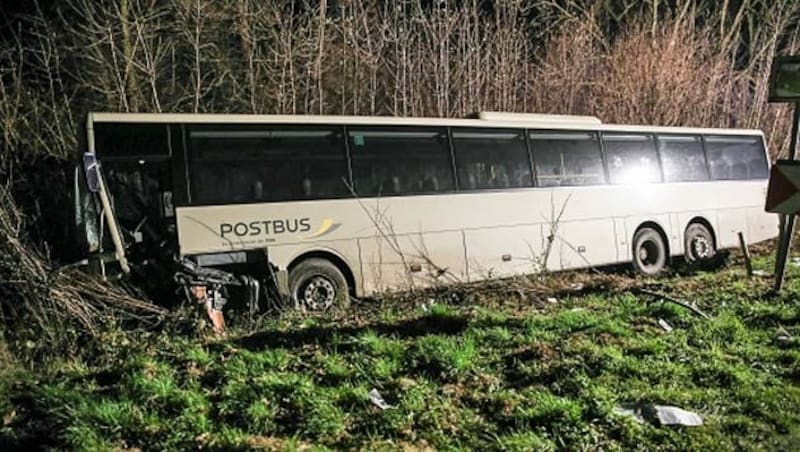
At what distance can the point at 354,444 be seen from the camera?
4.34 m

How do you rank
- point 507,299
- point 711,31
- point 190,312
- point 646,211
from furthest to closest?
point 711,31 → point 646,211 → point 507,299 → point 190,312

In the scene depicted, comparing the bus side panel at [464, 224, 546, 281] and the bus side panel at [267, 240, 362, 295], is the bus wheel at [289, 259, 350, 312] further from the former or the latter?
the bus side panel at [464, 224, 546, 281]

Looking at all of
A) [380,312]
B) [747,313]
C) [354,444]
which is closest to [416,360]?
Answer: [354,444]

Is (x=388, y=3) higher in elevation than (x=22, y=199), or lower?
higher

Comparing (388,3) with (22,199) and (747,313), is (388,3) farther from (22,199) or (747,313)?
(747,313)

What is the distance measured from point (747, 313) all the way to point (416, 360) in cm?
381

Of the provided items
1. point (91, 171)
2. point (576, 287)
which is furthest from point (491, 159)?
point (91, 171)

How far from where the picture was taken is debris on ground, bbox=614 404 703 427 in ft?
15.2

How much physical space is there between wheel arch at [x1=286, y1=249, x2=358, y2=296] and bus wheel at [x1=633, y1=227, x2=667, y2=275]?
5.76m

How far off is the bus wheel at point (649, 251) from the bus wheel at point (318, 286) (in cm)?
599

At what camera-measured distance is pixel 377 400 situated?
4.97 m

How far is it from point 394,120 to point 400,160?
57cm

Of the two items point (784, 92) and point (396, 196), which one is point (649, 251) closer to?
point (784, 92)

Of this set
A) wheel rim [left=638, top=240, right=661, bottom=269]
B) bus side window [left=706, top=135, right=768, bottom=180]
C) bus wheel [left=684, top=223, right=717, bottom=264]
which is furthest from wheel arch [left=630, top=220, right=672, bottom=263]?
bus side window [left=706, top=135, right=768, bottom=180]
